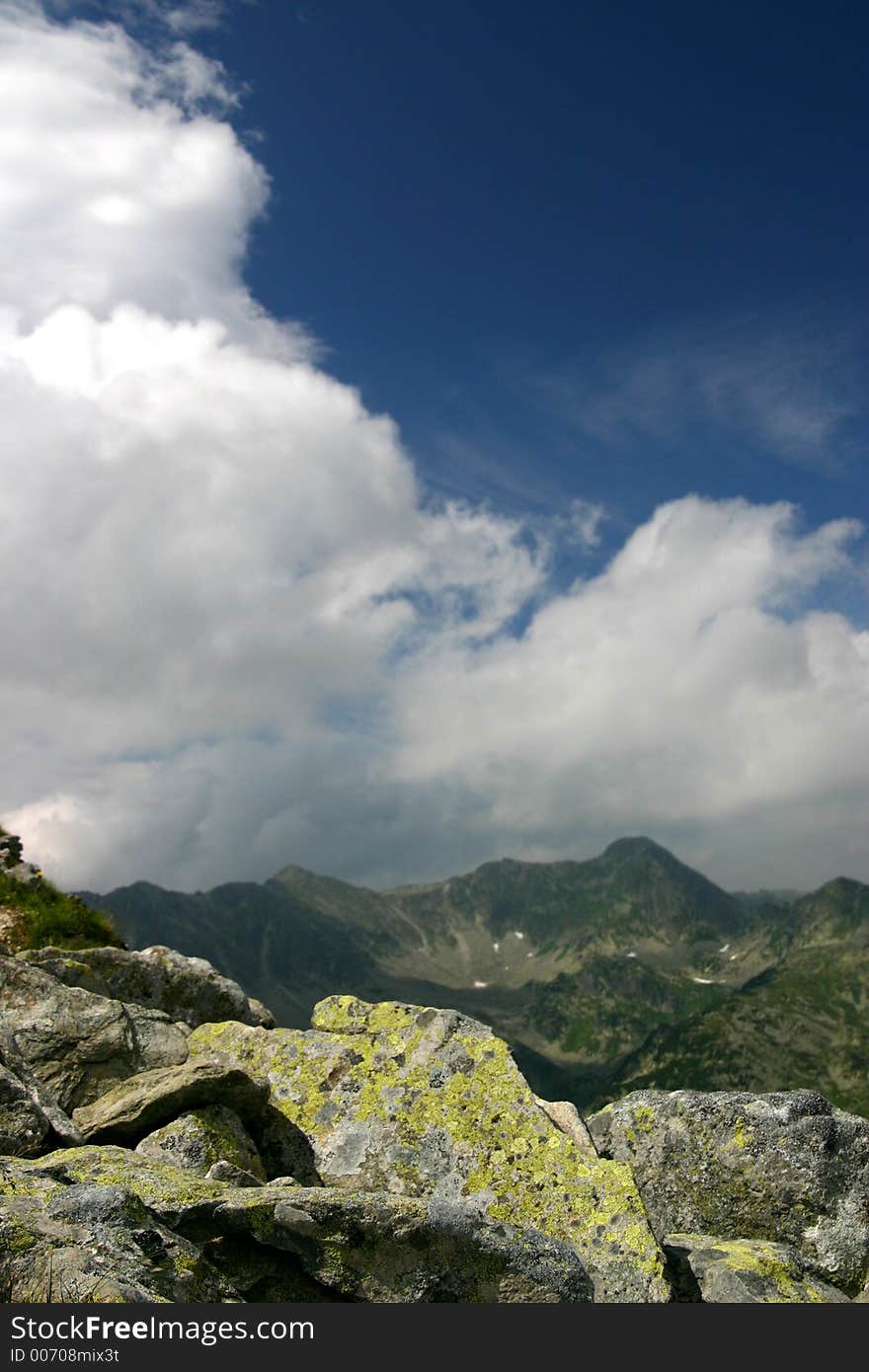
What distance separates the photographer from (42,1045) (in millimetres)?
13070

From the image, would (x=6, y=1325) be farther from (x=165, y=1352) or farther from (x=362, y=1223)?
(x=362, y=1223)

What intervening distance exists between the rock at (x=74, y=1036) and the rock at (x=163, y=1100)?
0.55 metres

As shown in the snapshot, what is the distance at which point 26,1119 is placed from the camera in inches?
407

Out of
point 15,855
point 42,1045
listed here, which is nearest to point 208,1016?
point 42,1045

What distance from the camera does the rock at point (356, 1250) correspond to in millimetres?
8312

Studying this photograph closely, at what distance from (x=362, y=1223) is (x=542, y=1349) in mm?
2095

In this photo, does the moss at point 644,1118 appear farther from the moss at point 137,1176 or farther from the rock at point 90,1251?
the rock at point 90,1251

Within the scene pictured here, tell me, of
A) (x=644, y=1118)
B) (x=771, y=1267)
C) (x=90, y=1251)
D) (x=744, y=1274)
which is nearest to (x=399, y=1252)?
(x=90, y=1251)

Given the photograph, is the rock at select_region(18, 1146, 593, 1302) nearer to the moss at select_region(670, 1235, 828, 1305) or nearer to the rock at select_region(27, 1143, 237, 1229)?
the rock at select_region(27, 1143, 237, 1229)

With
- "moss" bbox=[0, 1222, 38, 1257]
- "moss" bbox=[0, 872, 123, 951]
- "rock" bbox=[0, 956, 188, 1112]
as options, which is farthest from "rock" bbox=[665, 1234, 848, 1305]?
"moss" bbox=[0, 872, 123, 951]

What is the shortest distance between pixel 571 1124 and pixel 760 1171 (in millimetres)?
3044

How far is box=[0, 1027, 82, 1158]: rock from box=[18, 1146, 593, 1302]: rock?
1730mm

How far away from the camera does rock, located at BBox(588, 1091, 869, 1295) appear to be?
12.2 meters

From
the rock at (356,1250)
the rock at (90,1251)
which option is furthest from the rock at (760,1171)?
the rock at (90,1251)
